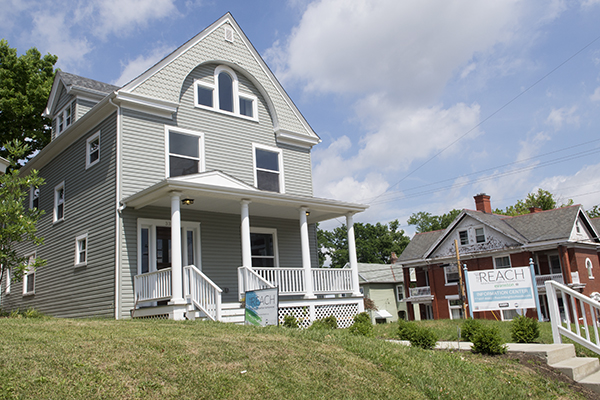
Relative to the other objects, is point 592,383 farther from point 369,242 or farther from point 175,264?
point 369,242

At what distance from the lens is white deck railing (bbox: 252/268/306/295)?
13.6 meters

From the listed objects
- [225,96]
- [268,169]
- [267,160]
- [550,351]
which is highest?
[225,96]

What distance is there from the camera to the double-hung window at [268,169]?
17000 millimetres

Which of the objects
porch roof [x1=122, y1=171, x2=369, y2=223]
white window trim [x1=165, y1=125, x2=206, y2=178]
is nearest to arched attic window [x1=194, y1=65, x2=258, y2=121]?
white window trim [x1=165, y1=125, x2=206, y2=178]

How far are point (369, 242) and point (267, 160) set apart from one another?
5472 cm

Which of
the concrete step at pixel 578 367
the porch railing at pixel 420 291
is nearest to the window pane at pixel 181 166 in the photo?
the concrete step at pixel 578 367

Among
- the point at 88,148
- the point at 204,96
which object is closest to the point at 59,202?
the point at 88,148

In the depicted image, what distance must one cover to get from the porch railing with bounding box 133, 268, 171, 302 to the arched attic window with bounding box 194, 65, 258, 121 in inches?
232

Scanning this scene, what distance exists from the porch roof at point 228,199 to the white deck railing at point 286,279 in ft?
6.21

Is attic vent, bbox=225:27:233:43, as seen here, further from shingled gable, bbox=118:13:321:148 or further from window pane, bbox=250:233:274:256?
window pane, bbox=250:233:274:256

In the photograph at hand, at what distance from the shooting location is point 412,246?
40.6 m

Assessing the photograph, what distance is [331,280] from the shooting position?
1498 centimetres

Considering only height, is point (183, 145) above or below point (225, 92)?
below

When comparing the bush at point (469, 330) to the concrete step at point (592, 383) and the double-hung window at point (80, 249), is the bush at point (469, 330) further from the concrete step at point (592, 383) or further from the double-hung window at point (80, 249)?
the double-hung window at point (80, 249)
